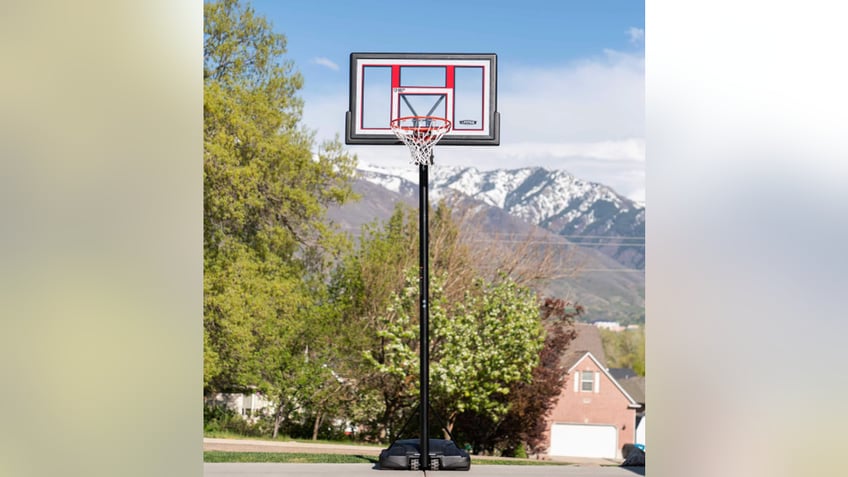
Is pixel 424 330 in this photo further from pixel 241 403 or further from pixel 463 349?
pixel 241 403

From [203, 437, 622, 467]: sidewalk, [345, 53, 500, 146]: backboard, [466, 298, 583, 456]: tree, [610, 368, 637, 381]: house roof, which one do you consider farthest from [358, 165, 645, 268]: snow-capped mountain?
[345, 53, 500, 146]: backboard

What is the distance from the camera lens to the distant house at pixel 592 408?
8828 mm

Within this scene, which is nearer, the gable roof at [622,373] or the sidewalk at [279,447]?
the sidewalk at [279,447]

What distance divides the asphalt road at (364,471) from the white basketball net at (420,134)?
1.63 m

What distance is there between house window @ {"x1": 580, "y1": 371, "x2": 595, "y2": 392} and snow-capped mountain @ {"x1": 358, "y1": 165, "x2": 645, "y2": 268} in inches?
74.4

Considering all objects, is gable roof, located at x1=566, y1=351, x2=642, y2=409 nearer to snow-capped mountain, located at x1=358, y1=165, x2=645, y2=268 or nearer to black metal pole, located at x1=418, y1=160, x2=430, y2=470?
snow-capped mountain, located at x1=358, y1=165, x2=645, y2=268

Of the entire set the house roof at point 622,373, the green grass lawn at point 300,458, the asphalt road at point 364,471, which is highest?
the asphalt road at point 364,471

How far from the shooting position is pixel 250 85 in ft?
24.5

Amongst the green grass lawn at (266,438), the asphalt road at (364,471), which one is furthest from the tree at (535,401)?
the asphalt road at (364,471)

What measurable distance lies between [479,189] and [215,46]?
12.1 ft

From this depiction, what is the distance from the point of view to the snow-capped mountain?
10422mm

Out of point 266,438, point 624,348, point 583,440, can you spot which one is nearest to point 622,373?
point 624,348

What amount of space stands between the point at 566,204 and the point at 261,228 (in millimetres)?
6472

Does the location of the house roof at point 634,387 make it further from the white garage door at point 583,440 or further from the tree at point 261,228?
the tree at point 261,228
